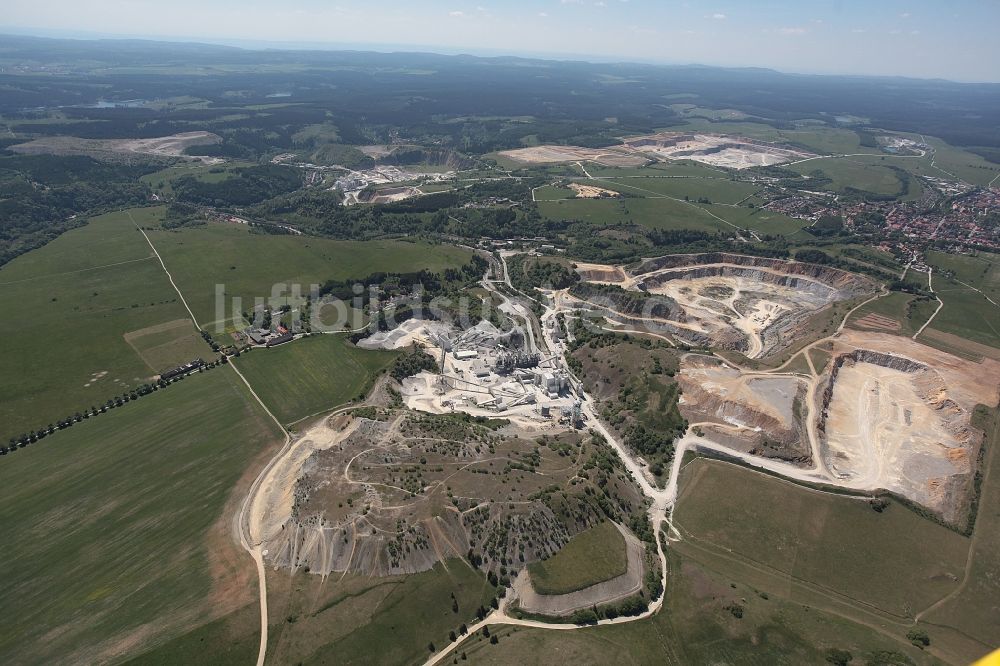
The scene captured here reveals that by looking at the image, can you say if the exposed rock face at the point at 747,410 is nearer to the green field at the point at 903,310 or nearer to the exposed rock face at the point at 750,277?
the green field at the point at 903,310

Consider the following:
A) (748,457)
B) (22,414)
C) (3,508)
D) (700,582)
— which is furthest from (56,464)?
(748,457)

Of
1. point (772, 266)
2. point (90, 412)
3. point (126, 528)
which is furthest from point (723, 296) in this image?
point (90, 412)

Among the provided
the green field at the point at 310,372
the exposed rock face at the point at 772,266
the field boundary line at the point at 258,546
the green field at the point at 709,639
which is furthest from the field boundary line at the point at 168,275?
the exposed rock face at the point at 772,266

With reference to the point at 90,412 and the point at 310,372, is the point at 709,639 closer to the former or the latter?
the point at 310,372

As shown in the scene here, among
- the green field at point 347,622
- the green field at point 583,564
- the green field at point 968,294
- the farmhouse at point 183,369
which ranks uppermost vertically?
the green field at point 968,294

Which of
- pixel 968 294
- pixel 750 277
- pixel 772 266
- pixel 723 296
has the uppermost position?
pixel 968 294

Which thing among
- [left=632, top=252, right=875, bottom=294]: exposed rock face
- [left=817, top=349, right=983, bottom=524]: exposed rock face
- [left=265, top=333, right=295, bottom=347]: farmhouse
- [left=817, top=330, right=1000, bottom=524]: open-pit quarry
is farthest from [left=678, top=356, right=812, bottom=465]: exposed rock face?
[left=265, top=333, right=295, bottom=347]: farmhouse
